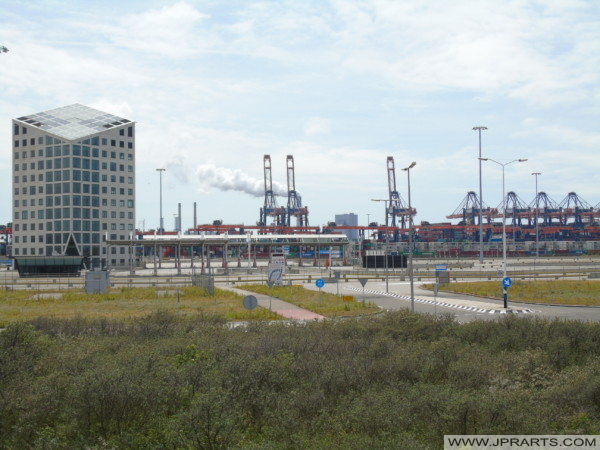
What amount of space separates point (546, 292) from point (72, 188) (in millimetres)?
74375

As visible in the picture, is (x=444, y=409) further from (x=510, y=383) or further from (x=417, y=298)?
(x=417, y=298)

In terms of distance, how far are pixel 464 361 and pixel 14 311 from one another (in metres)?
27.5

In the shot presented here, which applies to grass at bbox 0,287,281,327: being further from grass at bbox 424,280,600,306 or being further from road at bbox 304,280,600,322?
grass at bbox 424,280,600,306

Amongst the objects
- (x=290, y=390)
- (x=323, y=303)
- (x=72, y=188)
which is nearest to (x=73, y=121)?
(x=72, y=188)

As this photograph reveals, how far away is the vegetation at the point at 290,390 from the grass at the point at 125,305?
13.0m

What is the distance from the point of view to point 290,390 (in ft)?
40.0

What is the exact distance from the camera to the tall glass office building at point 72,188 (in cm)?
9619

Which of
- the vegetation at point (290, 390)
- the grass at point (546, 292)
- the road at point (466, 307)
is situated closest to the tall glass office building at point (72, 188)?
the road at point (466, 307)

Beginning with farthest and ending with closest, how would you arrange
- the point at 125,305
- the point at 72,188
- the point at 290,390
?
the point at 72,188 < the point at 125,305 < the point at 290,390

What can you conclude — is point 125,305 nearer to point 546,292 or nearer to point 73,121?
point 546,292

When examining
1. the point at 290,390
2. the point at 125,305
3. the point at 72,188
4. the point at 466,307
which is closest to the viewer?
the point at 290,390

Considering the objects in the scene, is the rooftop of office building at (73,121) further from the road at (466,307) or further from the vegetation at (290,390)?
the vegetation at (290,390)

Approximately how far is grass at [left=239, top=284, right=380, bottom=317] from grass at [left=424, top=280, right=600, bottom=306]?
411 inches

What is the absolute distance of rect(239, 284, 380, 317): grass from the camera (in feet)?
105
